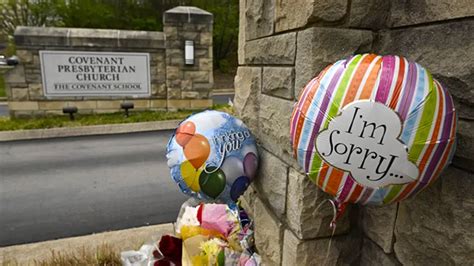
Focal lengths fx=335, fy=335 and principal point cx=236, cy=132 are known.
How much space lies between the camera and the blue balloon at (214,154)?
6.67ft

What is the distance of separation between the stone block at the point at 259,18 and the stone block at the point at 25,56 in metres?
7.42

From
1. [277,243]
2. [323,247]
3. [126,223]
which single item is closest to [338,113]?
[323,247]

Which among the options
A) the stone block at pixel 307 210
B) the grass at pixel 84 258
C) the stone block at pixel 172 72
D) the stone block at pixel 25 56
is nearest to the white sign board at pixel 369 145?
the stone block at pixel 307 210

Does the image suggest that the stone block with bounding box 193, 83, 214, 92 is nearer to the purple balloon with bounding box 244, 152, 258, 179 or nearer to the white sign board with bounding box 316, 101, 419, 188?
the purple balloon with bounding box 244, 152, 258, 179

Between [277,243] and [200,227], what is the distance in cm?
51

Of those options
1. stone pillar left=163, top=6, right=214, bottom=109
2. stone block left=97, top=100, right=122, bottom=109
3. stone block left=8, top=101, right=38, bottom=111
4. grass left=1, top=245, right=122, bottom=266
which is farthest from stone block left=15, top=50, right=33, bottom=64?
grass left=1, top=245, right=122, bottom=266

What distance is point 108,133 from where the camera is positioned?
7.29 metres

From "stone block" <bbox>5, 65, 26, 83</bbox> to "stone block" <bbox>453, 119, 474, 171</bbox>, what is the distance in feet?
29.1

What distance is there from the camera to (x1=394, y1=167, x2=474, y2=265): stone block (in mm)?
1156

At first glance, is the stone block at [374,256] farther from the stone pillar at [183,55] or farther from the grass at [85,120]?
the stone pillar at [183,55]

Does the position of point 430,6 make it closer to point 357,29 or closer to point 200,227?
point 357,29

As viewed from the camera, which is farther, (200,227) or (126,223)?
(126,223)

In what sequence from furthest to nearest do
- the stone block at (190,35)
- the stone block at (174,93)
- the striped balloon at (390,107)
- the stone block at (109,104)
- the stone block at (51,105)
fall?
the stone block at (174,93), the stone block at (190,35), the stone block at (109,104), the stone block at (51,105), the striped balloon at (390,107)

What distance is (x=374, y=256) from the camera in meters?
1.68
